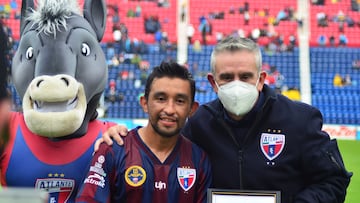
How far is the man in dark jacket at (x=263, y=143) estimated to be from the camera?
2471 millimetres

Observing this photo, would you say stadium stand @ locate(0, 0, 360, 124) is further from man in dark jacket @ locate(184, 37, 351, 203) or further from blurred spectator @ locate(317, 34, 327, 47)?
man in dark jacket @ locate(184, 37, 351, 203)

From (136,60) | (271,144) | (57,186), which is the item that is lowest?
(57,186)

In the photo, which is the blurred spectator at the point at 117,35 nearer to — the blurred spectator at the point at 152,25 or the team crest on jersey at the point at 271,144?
the blurred spectator at the point at 152,25

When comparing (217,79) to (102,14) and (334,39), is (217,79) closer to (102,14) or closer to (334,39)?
(102,14)

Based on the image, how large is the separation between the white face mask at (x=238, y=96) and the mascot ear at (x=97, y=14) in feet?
3.70

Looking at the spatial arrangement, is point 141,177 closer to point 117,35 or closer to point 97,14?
point 97,14

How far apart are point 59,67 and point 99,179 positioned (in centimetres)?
72

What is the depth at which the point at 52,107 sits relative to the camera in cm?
265

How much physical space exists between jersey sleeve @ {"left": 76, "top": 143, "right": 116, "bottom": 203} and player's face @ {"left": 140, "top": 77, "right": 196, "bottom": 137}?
265 mm

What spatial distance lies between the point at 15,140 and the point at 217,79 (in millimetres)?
1203

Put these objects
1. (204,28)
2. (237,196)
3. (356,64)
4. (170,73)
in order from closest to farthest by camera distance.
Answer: (237,196) < (170,73) < (356,64) < (204,28)

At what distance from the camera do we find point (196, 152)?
8.46ft

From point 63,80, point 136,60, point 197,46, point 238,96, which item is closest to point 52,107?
point 63,80


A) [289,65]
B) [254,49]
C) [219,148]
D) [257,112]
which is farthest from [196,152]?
[289,65]
